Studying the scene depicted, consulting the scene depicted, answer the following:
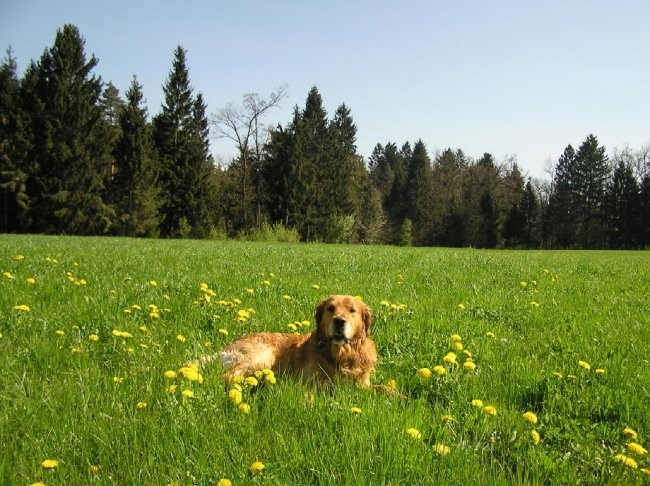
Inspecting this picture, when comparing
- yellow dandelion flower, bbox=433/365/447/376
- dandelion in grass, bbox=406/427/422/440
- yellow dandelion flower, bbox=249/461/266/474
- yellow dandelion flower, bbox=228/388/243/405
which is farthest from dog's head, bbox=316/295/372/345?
yellow dandelion flower, bbox=249/461/266/474

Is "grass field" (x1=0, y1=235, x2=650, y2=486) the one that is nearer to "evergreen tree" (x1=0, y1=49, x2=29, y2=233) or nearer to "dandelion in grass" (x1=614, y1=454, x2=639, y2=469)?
"dandelion in grass" (x1=614, y1=454, x2=639, y2=469)

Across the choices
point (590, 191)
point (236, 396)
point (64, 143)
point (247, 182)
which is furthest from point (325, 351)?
point (590, 191)

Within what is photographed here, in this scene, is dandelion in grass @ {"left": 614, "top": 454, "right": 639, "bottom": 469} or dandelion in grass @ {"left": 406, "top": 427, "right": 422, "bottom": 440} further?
dandelion in grass @ {"left": 406, "top": 427, "right": 422, "bottom": 440}

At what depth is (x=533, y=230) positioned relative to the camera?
211ft

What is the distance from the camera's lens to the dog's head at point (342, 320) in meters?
4.05

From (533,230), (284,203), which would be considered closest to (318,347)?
(284,203)

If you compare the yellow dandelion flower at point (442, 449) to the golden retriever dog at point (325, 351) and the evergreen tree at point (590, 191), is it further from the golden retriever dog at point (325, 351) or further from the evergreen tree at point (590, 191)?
the evergreen tree at point (590, 191)

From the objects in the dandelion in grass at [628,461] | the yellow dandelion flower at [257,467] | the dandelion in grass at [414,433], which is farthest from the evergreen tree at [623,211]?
the yellow dandelion flower at [257,467]

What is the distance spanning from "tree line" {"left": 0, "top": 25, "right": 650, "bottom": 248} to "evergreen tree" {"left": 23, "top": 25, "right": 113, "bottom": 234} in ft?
0.28

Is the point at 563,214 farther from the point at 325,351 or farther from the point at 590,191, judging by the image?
the point at 325,351

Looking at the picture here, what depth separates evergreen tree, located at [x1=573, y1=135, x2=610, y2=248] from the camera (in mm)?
61656

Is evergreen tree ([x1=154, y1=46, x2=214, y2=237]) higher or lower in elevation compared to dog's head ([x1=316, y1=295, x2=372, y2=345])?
higher

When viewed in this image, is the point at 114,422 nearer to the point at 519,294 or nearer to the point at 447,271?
the point at 519,294

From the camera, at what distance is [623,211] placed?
62250 millimetres
